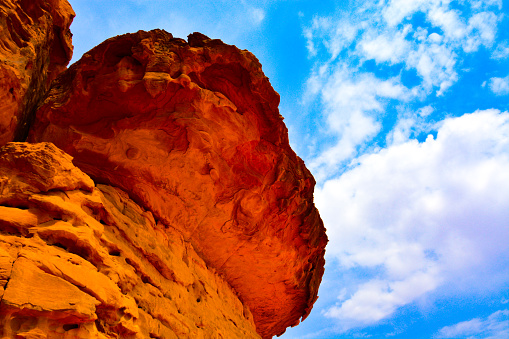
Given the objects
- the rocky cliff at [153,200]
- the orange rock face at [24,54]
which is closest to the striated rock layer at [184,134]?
the rocky cliff at [153,200]

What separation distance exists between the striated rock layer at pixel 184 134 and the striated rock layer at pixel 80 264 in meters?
0.47

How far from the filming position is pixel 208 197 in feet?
25.8

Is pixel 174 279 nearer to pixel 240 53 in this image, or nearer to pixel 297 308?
pixel 240 53

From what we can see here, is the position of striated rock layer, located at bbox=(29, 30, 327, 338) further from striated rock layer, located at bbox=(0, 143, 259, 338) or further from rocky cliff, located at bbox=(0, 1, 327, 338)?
striated rock layer, located at bbox=(0, 143, 259, 338)

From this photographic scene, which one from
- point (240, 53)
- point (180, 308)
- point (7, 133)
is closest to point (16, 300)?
point (180, 308)

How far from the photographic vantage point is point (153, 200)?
7289 millimetres

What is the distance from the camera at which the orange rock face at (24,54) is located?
21.2 feet

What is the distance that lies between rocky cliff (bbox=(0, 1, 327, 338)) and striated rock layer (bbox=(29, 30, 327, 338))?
0.08 ft

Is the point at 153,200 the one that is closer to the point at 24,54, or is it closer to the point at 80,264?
the point at 80,264

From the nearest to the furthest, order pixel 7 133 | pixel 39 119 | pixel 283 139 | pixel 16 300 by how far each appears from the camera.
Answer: pixel 16 300, pixel 7 133, pixel 39 119, pixel 283 139

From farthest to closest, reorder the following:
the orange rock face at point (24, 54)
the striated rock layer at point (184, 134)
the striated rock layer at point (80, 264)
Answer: the striated rock layer at point (184, 134) → the orange rock face at point (24, 54) → the striated rock layer at point (80, 264)

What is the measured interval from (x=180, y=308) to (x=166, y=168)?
269 centimetres

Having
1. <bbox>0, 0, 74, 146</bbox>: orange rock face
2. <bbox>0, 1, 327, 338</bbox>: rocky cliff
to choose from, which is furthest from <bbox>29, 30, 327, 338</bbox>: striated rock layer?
<bbox>0, 0, 74, 146</bbox>: orange rock face

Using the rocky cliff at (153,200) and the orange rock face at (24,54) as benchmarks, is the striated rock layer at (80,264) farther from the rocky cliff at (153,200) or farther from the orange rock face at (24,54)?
the orange rock face at (24,54)
